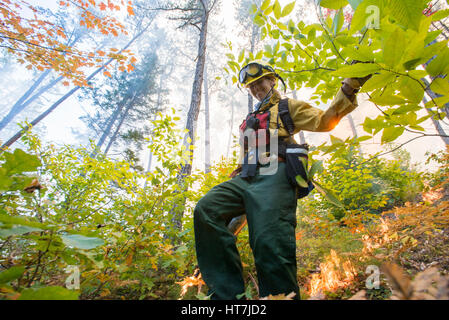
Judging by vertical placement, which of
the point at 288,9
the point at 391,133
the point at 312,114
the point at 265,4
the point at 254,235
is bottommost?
the point at 254,235

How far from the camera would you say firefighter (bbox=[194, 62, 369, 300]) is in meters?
1.23

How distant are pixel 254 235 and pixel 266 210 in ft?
0.66

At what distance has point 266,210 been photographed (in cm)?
139

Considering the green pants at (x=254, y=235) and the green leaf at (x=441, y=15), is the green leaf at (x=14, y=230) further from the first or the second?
the green leaf at (x=441, y=15)

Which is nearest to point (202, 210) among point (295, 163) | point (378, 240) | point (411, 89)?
point (295, 163)

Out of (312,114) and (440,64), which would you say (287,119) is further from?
(440,64)

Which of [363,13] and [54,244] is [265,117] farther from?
[54,244]

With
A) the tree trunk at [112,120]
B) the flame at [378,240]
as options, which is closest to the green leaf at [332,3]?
the flame at [378,240]

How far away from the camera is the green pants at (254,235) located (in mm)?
1225

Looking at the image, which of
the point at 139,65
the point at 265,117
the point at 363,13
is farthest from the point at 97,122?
Result: the point at 363,13

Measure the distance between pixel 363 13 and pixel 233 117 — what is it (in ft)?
101

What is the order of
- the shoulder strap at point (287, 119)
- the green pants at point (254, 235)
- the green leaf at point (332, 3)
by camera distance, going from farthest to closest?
the shoulder strap at point (287, 119)
the green pants at point (254, 235)
the green leaf at point (332, 3)

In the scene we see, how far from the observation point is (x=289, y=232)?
1.32m
